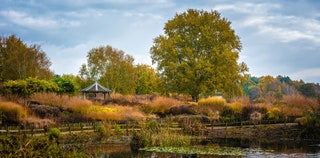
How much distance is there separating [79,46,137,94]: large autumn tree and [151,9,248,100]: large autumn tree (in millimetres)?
20968

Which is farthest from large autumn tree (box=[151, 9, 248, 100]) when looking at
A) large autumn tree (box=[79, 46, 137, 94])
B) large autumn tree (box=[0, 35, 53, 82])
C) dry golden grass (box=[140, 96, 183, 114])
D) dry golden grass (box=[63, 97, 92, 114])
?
large autumn tree (box=[79, 46, 137, 94])

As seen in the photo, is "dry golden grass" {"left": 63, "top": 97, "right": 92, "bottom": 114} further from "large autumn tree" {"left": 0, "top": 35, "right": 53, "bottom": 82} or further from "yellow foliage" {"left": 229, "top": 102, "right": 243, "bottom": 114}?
"large autumn tree" {"left": 0, "top": 35, "right": 53, "bottom": 82}

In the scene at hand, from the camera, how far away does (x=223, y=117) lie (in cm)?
2992

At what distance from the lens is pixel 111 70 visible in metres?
61.1

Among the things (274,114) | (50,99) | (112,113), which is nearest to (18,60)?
(50,99)

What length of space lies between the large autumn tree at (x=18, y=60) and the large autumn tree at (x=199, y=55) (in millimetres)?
15246

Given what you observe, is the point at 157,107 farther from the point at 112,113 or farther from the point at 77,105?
the point at 77,105

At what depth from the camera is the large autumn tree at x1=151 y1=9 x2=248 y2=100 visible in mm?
38594

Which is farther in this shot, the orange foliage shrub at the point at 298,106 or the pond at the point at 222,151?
the orange foliage shrub at the point at 298,106

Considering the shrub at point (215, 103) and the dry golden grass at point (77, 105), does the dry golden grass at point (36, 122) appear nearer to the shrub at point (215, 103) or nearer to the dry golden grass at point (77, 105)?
the dry golden grass at point (77, 105)

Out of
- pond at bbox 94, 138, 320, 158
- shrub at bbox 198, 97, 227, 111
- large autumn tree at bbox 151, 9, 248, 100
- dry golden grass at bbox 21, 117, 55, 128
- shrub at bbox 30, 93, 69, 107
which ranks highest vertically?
large autumn tree at bbox 151, 9, 248, 100

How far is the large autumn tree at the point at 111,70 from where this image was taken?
6069 cm

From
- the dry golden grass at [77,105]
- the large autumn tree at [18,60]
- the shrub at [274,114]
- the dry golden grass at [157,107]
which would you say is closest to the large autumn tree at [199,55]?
the dry golden grass at [157,107]

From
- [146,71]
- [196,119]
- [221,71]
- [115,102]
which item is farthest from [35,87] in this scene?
[146,71]
